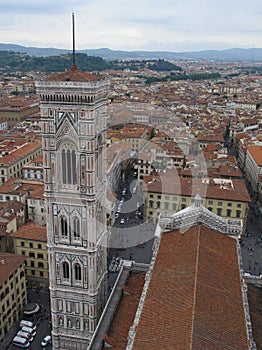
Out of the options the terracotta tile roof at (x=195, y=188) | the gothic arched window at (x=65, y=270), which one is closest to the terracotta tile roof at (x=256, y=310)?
the gothic arched window at (x=65, y=270)

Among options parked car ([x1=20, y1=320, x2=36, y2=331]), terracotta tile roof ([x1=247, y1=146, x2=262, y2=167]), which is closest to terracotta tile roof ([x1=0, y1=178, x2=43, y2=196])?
parked car ([x1=20, y1=320, x2=36, y2=331])

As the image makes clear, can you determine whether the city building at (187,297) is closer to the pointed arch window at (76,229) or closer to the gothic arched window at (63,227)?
the pointed arch window at (76,229)

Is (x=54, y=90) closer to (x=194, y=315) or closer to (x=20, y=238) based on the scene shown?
(x=194, y=315)

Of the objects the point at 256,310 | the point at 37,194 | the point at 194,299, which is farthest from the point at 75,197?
the point at 37,194

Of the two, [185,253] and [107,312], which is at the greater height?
[185,253]

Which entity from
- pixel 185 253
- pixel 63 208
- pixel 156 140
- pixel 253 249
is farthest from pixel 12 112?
pixel 185 253

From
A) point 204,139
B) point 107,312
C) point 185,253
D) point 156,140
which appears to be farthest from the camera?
point 204,139

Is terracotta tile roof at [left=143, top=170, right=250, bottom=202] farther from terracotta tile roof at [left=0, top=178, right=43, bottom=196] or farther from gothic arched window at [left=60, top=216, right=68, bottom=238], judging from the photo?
gothic arched window at [left=60, top=216, right=68, bottom=238]
